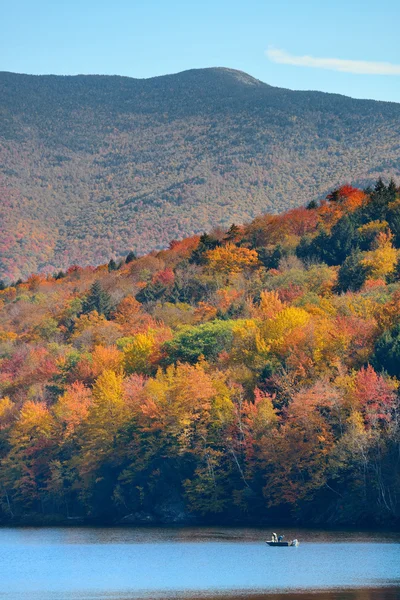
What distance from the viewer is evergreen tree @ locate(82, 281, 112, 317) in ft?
484

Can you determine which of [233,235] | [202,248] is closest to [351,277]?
[233,235]

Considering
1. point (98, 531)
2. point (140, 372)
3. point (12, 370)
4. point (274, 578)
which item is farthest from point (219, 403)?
point (12, 370)

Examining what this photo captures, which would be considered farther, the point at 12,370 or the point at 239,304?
the point at 12,370

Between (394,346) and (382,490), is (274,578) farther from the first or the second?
(394,346)

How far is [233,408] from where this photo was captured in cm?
8600

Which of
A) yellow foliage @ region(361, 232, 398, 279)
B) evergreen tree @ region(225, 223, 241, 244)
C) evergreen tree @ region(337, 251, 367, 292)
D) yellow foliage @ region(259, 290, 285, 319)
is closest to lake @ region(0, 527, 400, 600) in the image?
yellow foliage @ region(259, 290, 285, 319)

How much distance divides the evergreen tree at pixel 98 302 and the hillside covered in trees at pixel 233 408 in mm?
12174

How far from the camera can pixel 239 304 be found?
4715 inches

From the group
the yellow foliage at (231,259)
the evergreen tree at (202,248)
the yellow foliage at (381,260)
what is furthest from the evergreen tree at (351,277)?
the evergreen tree at (202,248)

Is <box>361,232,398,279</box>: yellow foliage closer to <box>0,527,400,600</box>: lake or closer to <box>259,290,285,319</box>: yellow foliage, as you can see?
<box>259,290,285,319</box>: yellow foliage

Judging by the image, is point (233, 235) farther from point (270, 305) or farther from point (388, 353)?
point (388, 353)

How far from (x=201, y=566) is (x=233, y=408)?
82.6 feet

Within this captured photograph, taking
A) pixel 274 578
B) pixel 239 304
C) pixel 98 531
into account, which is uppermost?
pixel 239 304

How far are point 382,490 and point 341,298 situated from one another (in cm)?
3207
